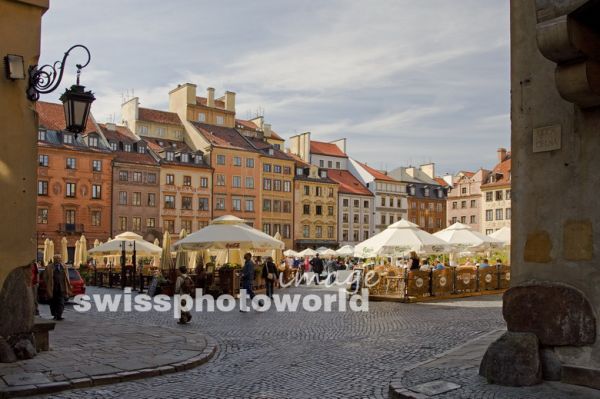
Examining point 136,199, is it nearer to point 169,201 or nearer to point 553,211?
point 169,201

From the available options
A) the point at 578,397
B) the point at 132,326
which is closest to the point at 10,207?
the point at 132,326

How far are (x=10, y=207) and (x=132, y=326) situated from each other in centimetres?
551

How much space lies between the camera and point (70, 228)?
59.2m

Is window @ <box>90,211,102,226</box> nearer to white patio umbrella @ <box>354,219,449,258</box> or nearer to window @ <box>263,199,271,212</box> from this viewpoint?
window @ <box>263,199,271,212</box>

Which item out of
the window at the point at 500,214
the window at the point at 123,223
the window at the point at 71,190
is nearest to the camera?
Answer: the window at the point at 71,190

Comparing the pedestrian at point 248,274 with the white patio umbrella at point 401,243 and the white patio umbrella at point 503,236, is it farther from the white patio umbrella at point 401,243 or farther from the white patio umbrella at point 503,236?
the white patio umbrella at point 503,236

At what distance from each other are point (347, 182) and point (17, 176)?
76.3m

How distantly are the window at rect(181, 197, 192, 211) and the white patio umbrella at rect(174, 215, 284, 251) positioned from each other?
139 ft

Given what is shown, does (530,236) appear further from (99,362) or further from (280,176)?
(280,176)

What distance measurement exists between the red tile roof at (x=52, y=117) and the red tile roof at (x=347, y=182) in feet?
107

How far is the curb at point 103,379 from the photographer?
8.12 meters

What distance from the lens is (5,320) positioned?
10070 mm

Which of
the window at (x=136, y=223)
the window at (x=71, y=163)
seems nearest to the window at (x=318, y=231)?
the window at (x=136, y=223)

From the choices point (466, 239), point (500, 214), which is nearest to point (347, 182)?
point (500, 214)
